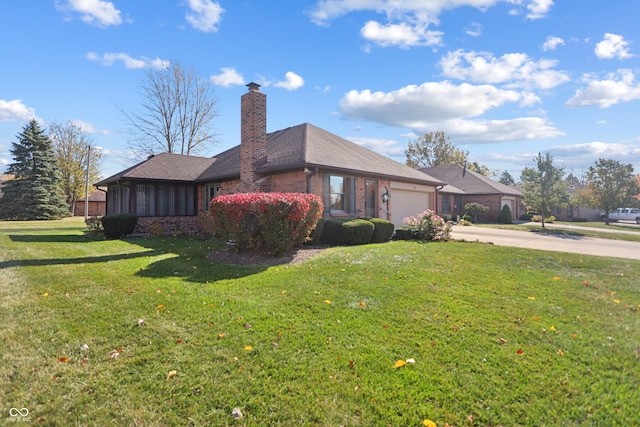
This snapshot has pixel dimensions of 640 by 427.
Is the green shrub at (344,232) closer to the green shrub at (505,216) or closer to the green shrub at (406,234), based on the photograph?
the green shrub at (406,234)

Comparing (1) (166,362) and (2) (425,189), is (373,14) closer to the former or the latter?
(2) (425,189)

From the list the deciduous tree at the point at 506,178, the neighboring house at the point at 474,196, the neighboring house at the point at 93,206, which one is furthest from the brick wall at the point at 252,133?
the deciduous tree at the point at 506,178

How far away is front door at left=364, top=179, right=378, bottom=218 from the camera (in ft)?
47.6

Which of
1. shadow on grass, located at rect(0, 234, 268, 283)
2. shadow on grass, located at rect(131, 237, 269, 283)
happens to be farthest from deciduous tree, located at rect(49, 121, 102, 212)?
shadow on grass, located at rect(131, 237, 269, 283)

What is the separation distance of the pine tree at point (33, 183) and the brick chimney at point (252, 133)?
28029 mm

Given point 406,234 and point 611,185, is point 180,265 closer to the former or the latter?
→ point 406,234

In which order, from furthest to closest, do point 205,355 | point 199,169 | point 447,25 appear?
point 199,169
point 447,25
point 205,355

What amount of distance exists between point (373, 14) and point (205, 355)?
451 inches

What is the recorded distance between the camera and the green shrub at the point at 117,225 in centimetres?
1328

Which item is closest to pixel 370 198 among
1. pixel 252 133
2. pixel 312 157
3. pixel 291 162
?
pixel 312 157

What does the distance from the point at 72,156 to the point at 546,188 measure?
47.4 metres

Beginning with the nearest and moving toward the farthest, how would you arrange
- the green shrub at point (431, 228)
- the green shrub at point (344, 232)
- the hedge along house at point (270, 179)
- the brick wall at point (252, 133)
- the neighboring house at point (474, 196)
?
the green shrub at point (344, 232) < the green shrub at point (431, 228) < the hedge along house at point (270, 179) < the brick wall at point (252, 133) < the neighboring house at point (474, 196)

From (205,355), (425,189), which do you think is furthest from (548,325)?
(425,189)

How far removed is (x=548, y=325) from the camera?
414 centimetres
